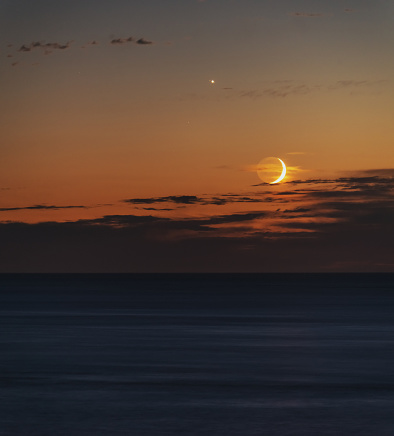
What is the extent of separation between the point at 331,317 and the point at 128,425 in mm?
37214

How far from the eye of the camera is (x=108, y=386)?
1855 cm

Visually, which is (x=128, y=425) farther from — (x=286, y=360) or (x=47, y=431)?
(x=286, y=360)

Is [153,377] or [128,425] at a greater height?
[153,377]

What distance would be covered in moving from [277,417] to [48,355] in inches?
487

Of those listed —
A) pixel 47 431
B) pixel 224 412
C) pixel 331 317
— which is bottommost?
pixel 47 431

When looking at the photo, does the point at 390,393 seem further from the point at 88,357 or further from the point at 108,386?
the point at 88,357

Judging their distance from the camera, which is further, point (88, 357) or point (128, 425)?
point (88, 357)

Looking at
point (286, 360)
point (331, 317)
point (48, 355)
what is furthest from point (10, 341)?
point (331, 317)

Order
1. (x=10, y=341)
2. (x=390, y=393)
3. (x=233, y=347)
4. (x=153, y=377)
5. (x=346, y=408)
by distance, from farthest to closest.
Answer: (x=10, y=341) < (x=233, y=347) < (x=153, y=377) < (x=390, y=393) < (x=346, y=408)

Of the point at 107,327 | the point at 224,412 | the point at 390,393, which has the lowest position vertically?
the point at 224,412

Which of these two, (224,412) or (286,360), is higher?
(286,360)

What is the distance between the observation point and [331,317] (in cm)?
4981

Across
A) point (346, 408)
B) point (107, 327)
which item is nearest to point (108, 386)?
point (346, 408)

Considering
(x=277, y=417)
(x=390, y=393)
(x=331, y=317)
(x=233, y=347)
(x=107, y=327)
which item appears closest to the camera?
(x=277, y=417)
